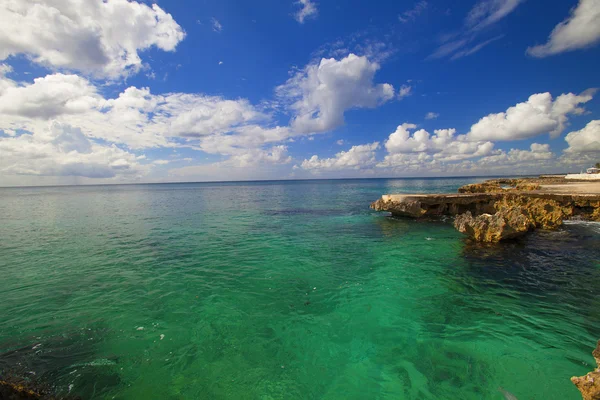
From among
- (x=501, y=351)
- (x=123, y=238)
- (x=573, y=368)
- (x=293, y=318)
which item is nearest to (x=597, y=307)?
(x=573, y=368)

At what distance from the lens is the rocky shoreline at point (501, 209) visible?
48.8 ft

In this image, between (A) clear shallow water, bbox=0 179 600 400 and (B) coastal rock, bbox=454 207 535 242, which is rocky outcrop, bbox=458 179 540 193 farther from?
(A) clear shallow water, bbox=0 179 600 400

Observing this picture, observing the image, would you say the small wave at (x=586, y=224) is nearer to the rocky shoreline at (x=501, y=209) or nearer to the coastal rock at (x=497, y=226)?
the rocky shoreline at (x=501, y=209)

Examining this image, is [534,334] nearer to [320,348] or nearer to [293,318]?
[320,348]

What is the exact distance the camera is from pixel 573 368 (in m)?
5.44

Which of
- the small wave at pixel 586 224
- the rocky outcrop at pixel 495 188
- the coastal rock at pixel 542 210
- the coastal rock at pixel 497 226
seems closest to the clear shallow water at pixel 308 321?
the coastal rock at pixel 497 226

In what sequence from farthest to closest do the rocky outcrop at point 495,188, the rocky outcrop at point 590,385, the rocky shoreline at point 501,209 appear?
the rocky outcrop at point 495,188 → the rocky shoreline at point 501,209 → the rocky outcrop at point 590,385

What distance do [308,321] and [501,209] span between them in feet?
50.4

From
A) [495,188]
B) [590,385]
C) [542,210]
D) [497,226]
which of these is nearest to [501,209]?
[497,226]

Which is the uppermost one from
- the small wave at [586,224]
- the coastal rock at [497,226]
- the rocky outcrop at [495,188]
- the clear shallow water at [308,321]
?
the rocky outcrop at [495,188]

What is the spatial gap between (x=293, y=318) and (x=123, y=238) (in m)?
17.4

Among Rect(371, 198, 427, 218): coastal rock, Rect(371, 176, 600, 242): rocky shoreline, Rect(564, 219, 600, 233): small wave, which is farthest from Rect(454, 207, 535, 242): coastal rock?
Rect(371, 198, 427, 218): coastal rock

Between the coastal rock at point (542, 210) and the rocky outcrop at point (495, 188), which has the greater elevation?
the rocky outcrop at point (495, 188)

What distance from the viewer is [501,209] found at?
52.8 ft
